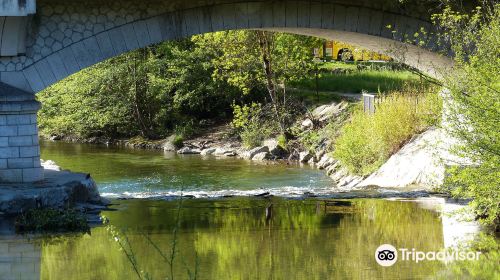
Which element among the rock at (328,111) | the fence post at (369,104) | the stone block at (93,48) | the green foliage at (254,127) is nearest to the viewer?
the stone block at (93,48)

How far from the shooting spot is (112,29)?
18.0 m

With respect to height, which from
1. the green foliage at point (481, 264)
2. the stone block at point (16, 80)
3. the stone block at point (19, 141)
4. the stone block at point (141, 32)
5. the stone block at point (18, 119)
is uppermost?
the stone block at point (141, 32)

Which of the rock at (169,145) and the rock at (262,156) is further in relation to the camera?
the rock at (169,145)

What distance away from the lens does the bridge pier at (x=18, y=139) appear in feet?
54.0

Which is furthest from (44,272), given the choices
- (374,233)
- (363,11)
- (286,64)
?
(286,64)

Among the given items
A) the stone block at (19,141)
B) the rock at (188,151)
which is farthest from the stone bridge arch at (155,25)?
the rock at (188,151)

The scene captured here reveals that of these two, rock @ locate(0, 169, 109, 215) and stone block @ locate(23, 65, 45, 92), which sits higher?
stone block @ locate(23, 65, 45, 92)

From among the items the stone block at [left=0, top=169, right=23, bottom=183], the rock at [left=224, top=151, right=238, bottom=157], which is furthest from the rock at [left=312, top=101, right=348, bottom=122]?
the stone block at [left=0, top=169, right=23, bottom=183]

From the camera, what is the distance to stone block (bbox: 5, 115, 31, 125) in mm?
16484

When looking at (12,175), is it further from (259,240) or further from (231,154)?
(231,154)

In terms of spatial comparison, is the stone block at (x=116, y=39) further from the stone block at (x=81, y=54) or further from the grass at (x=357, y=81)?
the grass at (x=357, y=81)

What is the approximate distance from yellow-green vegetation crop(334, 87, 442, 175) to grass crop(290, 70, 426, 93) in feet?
25.0

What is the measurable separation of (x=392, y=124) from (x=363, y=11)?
347 centimetres

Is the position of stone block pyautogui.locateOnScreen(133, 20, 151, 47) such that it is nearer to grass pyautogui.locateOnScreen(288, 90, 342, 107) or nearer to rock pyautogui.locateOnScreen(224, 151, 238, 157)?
rock pyautogui.locateOnScreen(224, 151, 238, 157)
